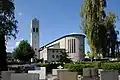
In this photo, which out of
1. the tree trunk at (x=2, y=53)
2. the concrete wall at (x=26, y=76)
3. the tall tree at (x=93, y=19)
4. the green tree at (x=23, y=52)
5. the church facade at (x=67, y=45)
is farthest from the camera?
the church facade at (x=67, y=45)

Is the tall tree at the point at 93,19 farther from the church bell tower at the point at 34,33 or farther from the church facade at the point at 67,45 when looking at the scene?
the church bell tower at the point at 34,33

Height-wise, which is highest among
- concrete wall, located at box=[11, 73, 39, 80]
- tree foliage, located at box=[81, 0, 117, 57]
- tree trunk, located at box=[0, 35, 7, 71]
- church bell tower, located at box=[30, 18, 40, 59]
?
church bell tower, located at box=[30, 18, 40, 59]

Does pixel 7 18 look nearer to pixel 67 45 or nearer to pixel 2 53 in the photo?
pixel 2 53

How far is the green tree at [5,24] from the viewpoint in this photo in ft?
123

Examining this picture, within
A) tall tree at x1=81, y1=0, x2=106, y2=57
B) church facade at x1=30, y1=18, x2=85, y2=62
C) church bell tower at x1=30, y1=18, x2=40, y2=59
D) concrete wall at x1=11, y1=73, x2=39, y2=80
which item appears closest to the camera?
concrete wall at x1=11, y1=73, x2=39, y2=80

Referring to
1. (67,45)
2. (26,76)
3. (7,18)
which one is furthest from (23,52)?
A: (26,76)

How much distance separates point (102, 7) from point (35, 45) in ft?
345

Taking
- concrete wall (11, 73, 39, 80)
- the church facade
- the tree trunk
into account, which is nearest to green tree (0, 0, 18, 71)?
the tree trunk

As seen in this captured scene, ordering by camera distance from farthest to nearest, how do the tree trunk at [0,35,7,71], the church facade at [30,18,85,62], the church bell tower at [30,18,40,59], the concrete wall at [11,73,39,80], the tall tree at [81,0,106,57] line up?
1. the church bell tower at [30,18,40,59]
2. the church facade at [30,18,85,62]
3. the tall tree at [81,0,106,57]
4. the tree trunk at [0,35,7,71]
5. the concrete wall at [11,73,39,80]

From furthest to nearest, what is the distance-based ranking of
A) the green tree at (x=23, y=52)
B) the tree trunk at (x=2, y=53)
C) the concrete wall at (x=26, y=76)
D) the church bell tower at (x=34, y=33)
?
the church bell tower at (x=34, y=33) < the green tree at (x=23, y=52) < the tree trunk at (x=2, y=53) < the concrete wall at (x=26, y=76)

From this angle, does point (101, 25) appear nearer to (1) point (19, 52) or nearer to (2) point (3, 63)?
(2) point (3, 63)

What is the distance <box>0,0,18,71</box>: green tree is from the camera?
37438 mm

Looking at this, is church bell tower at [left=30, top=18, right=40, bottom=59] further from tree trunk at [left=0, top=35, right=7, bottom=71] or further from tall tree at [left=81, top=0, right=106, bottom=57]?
tree trunk at [left=0, top=35, right=7, bottom=71]

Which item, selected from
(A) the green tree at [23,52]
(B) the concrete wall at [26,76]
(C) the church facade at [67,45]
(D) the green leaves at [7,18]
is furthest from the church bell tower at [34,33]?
(B) the concrete wall at [26,76]
